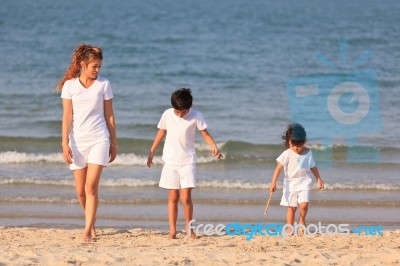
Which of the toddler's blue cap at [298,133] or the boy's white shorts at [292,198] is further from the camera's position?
the boy's white shorts at [292,198]

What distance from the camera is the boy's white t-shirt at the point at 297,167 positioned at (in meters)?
8.53

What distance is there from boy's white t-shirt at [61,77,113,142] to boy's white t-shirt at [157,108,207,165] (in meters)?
0.61

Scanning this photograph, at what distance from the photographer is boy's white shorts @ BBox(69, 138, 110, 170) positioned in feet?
25.6

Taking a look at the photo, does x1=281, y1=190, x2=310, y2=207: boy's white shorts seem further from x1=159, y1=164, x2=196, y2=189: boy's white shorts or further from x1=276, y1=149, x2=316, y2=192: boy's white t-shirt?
x1=159, y1=164, x2=196, y2=189: boy's white shorts

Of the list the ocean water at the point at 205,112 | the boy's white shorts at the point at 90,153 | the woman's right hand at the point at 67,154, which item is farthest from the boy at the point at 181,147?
the ocean water at the point at 205,112

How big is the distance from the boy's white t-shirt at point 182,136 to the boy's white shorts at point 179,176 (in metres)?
0.05

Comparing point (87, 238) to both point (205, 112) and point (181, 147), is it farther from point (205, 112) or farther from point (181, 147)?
point (205, 112)

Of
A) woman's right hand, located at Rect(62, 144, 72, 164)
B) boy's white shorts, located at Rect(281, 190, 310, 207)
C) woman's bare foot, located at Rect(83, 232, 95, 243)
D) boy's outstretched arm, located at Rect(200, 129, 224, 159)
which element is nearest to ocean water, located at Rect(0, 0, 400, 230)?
boy's white shorts, located at Rect(281, 190, 310, 207)

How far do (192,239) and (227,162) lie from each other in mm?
5618

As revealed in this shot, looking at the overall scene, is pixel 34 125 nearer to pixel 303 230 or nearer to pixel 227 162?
pixel 227 162

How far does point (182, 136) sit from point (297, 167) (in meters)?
1.20

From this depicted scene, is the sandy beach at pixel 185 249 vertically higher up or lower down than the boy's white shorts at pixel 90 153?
lower down

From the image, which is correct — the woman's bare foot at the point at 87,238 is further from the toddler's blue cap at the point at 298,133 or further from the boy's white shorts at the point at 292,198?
the toddler's blue cap at the point at 298,133

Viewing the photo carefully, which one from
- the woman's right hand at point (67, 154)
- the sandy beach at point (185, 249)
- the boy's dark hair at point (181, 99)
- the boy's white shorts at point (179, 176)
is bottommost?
the sandy beach at point (185, 249)
